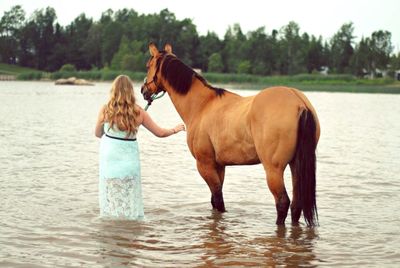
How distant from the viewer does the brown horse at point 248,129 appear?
6.88 meters

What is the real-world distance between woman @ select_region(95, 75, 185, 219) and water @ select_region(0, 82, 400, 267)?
9.6 inches

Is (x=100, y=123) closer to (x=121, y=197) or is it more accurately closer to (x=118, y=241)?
(x=121, y=197)

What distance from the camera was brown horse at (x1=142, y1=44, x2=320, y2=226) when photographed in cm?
688

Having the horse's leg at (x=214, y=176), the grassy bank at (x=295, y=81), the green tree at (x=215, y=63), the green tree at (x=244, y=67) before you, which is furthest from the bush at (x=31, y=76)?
the horse's leg at (x=214, y=176)

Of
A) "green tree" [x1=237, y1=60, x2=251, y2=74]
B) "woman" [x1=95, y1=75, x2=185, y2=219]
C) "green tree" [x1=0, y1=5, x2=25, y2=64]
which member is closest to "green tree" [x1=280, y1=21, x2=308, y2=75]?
"green tree" [x1=237, y1=60, x2=251, y2=74]

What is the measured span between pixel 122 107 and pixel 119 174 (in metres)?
0.76

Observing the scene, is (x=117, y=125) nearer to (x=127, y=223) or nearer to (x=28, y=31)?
(x=127, y=223)

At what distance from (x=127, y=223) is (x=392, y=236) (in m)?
2.88

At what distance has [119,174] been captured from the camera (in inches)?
294

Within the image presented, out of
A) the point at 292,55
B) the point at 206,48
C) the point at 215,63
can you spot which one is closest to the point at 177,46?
the point at 206,48

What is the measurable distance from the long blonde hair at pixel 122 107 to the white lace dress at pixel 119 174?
11 cm

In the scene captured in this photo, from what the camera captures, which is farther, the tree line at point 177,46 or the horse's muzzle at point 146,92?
the tree line at point 177,46

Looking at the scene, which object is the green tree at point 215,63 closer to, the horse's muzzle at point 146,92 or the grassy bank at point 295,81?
the grassy bank at point 295,81

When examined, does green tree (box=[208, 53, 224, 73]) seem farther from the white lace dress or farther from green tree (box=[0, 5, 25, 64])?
the white lace dress
